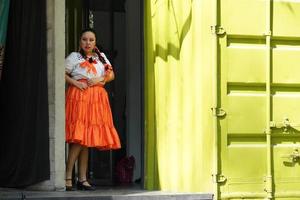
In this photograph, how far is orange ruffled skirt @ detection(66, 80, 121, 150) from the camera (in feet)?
21.9

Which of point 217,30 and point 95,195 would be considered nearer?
point 95,195

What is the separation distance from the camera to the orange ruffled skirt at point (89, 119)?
6680 mm

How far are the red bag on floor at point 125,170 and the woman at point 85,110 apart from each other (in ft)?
3.65

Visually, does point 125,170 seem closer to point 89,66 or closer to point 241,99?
point 89,66

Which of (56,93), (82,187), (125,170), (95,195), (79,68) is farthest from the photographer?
(125,170)

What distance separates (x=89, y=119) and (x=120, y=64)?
2007 mm

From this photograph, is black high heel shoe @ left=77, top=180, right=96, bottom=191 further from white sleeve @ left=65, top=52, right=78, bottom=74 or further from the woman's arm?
white sleeve @ left=65, top=52, right=78, bottom=74

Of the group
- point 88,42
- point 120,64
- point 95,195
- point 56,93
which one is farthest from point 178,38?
point 95,195

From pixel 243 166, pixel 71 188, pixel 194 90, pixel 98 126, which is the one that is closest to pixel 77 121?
pixel 98 126

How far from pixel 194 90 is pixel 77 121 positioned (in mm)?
1251

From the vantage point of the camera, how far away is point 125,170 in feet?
26.0

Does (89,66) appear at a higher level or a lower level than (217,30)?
lower

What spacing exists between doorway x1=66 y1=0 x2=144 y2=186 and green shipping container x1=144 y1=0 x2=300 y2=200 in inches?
66.5

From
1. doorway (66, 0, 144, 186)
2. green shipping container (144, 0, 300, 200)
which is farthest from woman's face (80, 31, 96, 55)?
doorway (66, 0, 144, 186)
